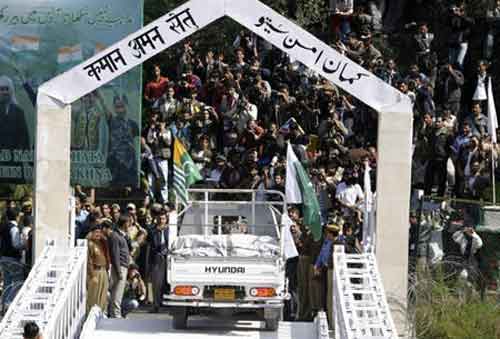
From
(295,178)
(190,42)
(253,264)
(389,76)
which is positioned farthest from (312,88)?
(253,264)

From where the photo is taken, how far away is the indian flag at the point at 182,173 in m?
27.0

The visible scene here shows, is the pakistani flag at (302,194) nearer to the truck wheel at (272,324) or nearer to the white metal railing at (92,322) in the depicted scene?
the truck wheel at (272,324)

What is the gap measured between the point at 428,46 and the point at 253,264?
1490 centimetres

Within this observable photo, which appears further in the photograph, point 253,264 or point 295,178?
point 295,178

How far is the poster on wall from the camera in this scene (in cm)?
3253

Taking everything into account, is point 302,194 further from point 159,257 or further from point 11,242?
point 11,242

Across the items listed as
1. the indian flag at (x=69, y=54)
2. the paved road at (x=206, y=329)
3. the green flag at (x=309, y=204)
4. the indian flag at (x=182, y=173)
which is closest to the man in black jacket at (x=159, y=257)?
the indian flag at (x=182, y=173)

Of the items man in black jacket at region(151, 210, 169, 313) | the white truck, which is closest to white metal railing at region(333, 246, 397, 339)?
the white truck

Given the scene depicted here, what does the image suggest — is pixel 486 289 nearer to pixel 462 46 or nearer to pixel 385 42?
pixel 462 46

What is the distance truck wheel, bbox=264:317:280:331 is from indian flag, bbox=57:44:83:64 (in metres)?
10.4

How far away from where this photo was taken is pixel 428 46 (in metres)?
37.8

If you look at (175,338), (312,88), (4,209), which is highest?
(312,88)

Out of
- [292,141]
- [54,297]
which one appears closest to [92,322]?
[54,297]

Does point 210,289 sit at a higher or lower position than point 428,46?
lower
